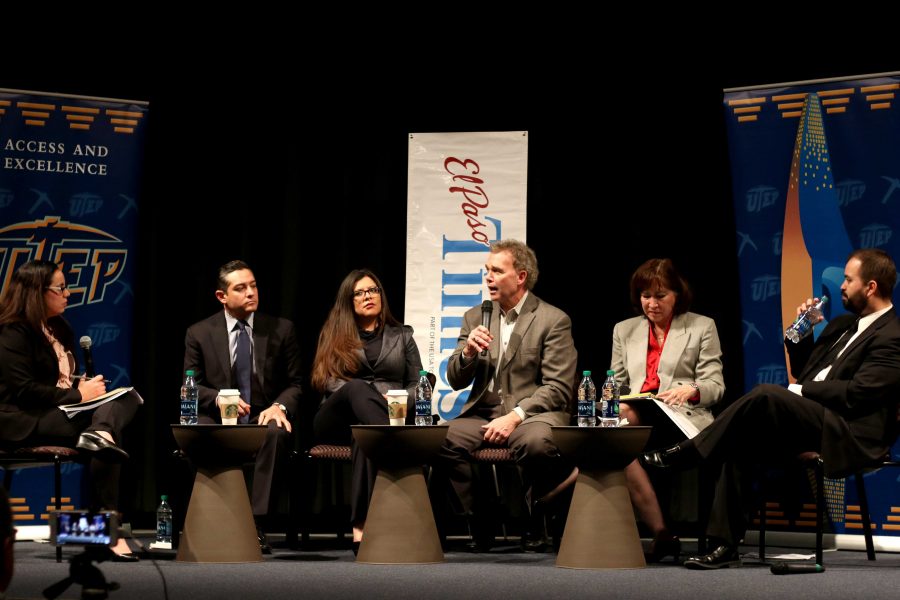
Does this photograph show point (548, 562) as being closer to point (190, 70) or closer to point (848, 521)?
point (848, 521)

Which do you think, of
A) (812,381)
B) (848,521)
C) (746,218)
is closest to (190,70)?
(746,218)

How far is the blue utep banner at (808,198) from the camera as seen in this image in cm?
517

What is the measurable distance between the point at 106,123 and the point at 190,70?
611 mm

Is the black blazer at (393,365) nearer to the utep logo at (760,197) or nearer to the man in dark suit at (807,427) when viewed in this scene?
the man in dark suit at (807,427)

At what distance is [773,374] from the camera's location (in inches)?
209

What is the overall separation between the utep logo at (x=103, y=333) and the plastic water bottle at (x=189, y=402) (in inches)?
34.0

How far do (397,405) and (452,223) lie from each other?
1634 mm

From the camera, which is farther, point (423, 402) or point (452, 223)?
point (452, 223)

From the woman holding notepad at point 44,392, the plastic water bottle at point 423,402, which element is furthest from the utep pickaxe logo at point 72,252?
the plastic water bottle at point 423,402

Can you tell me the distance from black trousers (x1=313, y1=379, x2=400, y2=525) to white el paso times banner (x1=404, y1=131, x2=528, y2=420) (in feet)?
2.42

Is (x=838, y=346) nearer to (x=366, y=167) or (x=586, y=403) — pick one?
(x=586, y=403)

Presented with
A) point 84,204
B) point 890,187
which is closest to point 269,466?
point 84,204

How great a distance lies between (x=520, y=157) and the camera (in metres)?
5.86

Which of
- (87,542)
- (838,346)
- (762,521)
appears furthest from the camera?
(838,346)
